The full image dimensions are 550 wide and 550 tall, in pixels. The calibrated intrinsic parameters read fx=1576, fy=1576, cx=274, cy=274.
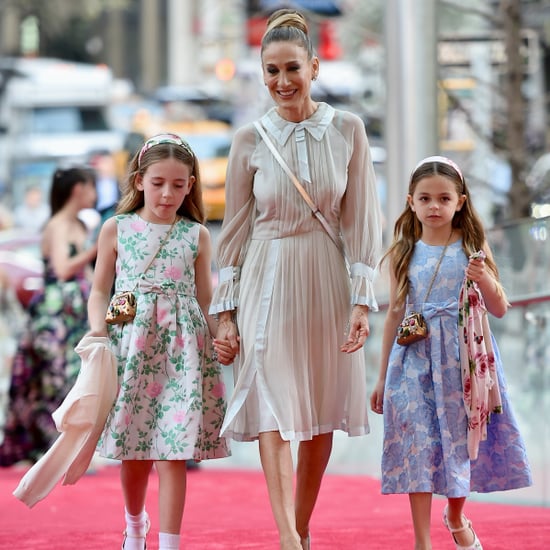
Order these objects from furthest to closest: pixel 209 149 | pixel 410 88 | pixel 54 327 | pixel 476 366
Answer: pixel 209 149
pixel 410 88
pixel 54 327
pixel 476 366

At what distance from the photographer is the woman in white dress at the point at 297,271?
219 inches

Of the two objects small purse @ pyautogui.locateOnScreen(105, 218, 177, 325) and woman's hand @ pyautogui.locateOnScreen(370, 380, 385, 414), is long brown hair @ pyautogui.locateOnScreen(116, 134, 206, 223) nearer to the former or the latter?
small purse @ pyautogui.locateOnScreen(105, 218, 177, 325)

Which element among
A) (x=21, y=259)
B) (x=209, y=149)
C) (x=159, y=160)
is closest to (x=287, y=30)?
(x=159, y=160)

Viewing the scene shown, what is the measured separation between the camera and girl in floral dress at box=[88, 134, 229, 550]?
5.63 metres

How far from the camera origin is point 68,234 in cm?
951

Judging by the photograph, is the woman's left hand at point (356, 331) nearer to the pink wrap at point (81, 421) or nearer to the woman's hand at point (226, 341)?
the woman's hand at point (226, 341)

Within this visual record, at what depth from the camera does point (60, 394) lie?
9.90 meters

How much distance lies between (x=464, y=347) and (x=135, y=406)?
120 cm

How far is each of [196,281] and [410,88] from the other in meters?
5.73

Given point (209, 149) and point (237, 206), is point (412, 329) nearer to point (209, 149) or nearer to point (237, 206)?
point (237, 206)

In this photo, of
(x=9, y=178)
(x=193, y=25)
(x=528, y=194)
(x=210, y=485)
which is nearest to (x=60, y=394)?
(x=210, y=485)

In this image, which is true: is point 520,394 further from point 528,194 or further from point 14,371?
point 528,194

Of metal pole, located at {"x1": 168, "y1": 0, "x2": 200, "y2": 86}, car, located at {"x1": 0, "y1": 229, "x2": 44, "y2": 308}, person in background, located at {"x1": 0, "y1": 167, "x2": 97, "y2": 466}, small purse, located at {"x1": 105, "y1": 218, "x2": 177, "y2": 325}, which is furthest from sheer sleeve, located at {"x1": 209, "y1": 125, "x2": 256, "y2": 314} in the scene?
metal pole, located at {"x1": 168, "y1": 0, "x2": 200, "y2": 86}

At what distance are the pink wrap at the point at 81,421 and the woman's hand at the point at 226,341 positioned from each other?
0.38m
